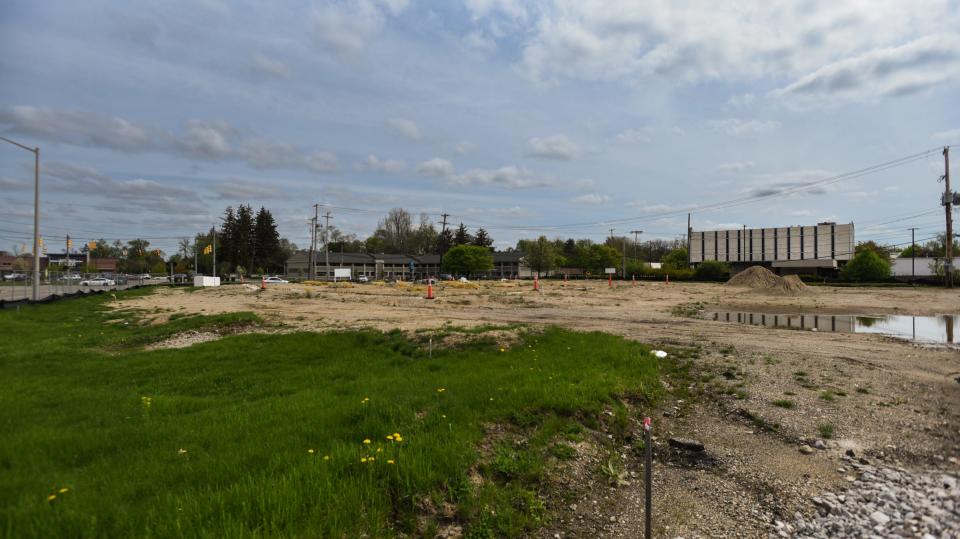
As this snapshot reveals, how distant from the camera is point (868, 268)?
60781 millimetres

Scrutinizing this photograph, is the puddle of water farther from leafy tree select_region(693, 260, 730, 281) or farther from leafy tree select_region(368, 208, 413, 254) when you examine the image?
leafy tree select_region(368, 208, 413, 254)

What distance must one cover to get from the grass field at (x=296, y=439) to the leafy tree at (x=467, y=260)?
84.0 meters

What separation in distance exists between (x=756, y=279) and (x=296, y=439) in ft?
193

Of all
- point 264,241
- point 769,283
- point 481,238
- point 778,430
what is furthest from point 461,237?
point 778,430

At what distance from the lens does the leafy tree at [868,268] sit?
60.3m

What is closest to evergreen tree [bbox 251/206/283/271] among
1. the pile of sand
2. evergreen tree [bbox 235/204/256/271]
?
evergreen tree [bbox 235/204/256/271]

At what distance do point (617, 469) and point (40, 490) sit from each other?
5806 mm

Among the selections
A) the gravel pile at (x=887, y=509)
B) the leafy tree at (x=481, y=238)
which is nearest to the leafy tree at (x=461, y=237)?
the leafy tree at (x=481, y=238)

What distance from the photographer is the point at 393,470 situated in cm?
465

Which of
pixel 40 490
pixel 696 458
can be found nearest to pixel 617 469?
pixel 696 458

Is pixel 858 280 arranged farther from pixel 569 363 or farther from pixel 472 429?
pixel 472 429

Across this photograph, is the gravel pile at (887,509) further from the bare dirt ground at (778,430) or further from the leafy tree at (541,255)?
the leafy tree at (541,255)

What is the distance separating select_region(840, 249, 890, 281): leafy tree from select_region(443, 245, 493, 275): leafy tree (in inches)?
2381

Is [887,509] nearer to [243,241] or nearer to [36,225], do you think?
[36,225]
